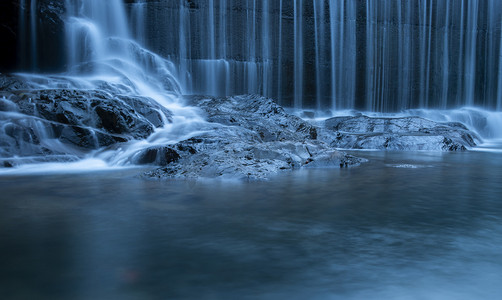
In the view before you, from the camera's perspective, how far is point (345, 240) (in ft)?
8.14

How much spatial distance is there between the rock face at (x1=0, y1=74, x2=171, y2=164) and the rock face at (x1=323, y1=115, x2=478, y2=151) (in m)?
5.58

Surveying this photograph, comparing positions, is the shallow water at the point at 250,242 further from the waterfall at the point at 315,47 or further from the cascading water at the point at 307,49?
the waterfall at the point at 315,47

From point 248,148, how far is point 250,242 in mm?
3545

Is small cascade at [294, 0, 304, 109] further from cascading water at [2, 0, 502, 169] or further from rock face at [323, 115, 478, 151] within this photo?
rock face at [323, 115, 478, 151]

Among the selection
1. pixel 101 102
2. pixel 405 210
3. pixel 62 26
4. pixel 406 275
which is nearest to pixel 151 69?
pixel 62 26

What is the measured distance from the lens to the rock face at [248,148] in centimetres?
512

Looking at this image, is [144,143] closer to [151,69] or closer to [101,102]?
[101,102]

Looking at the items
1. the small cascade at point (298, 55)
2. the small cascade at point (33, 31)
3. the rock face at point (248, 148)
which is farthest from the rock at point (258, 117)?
the small cascade at point (298, 55)

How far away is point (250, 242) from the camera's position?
8.00ft

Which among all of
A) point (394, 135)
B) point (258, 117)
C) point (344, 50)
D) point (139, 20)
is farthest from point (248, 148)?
point (344, 50)

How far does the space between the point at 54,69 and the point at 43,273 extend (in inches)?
529

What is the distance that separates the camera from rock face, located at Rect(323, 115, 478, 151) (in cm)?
1073

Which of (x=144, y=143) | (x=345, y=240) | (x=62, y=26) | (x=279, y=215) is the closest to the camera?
(x=345, y=240)

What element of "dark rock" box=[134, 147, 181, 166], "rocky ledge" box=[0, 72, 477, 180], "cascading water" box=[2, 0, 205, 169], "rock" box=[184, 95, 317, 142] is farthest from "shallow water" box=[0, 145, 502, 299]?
"cascading water" box=[2, 0, 205, 169]
